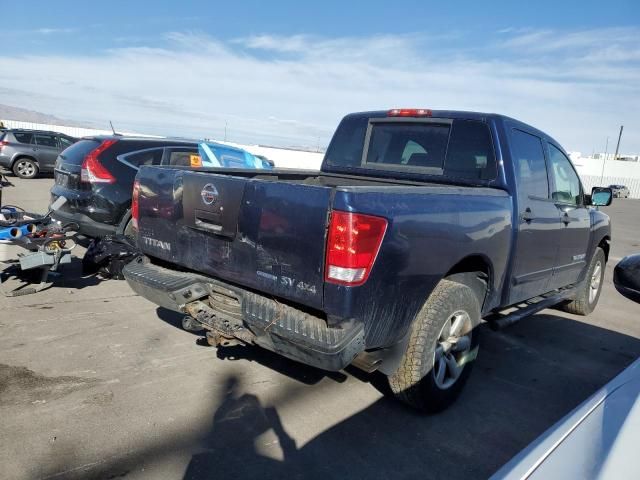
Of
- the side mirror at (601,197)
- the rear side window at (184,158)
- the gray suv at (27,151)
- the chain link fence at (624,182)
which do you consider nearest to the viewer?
the side mirror at (601,197)

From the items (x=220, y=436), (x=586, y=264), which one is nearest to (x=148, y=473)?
(x=220, y=436)

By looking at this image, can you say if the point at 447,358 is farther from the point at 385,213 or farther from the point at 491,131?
the point at 491,131

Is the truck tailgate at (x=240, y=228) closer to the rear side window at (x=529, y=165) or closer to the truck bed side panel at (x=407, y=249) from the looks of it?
the truck bed side panel at (x=407, y=249)

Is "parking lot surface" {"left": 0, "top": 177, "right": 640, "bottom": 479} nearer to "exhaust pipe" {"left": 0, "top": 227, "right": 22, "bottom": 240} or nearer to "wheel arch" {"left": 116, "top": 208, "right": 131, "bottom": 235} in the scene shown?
"exhaust pipe" {"left": 0, "top": 227, "right": 22, "bottom": 240}

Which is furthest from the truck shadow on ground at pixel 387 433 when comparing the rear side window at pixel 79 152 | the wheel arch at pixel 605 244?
the rear side window at pixel 79 152

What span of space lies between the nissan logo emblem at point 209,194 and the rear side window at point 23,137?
56.5 feet

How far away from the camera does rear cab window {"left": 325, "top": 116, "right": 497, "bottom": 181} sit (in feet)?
13.1

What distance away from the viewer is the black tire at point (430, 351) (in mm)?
3004

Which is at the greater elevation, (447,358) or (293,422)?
(447,358)

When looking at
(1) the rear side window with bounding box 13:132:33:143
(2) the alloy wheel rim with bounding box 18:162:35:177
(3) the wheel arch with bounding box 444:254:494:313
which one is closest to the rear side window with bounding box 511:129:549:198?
(3) the wheel arch with bounding box 444:254:494:313

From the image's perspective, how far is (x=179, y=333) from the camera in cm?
439

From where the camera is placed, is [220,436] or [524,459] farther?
[220,436]

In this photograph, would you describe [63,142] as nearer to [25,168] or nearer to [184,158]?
[25,168]

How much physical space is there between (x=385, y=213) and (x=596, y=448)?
1.45m
